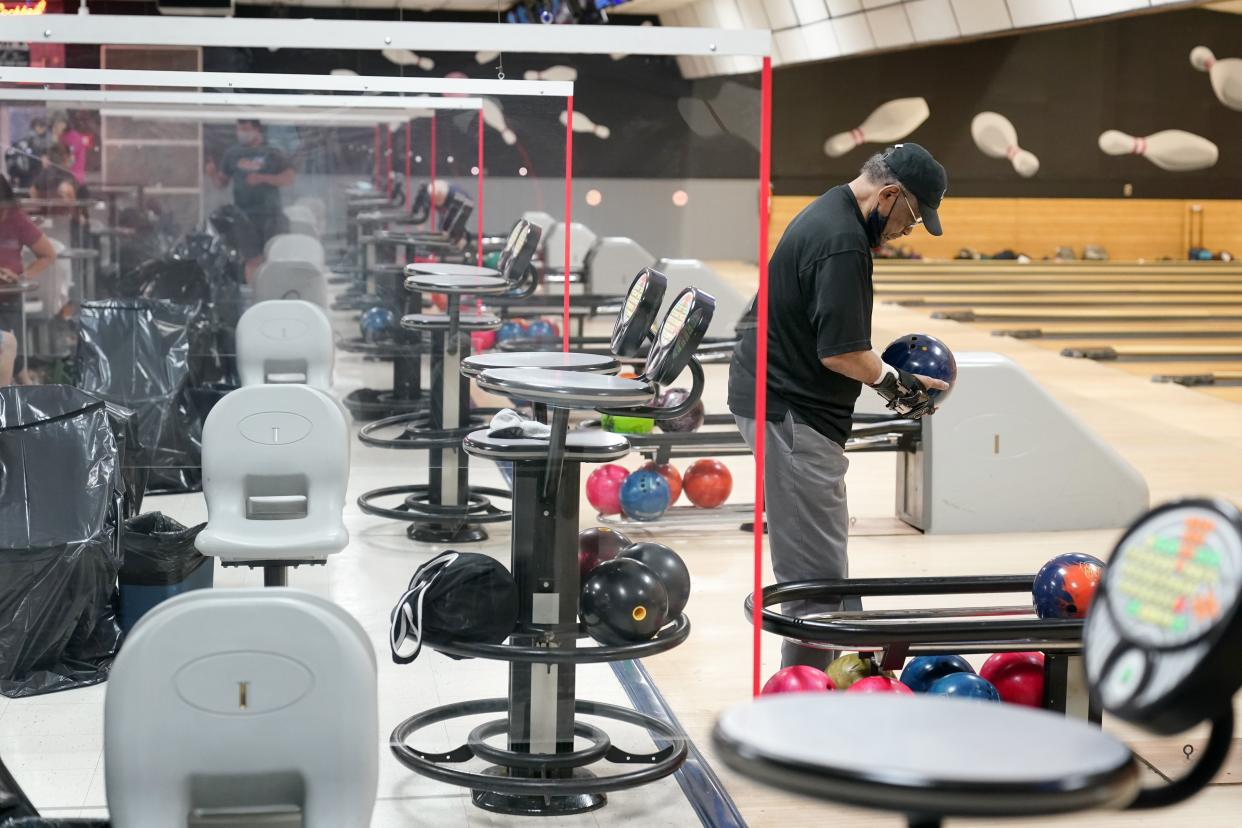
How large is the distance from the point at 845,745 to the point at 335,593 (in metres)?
2.10

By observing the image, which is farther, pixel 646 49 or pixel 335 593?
pixel 335 593

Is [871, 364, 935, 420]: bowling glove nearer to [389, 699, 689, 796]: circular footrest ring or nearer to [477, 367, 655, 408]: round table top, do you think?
[477, 367, 655, 408]: round table top

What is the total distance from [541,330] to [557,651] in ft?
7.19

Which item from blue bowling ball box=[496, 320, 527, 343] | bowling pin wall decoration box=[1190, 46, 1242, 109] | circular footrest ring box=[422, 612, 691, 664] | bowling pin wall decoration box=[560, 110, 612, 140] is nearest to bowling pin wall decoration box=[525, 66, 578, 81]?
bowling pin wall decoration box=[560, 110, 612, 140]

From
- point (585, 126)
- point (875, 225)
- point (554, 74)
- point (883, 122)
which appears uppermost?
point (883, 122)

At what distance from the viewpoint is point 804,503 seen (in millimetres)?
3164

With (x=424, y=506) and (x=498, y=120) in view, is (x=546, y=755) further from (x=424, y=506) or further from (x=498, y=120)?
(x=498, y=120)

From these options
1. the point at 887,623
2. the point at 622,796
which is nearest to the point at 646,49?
the point at 887,623

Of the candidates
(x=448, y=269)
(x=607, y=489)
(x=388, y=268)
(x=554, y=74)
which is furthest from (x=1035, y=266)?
(x=554, y=74)

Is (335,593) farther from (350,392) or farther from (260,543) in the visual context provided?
(350,392)

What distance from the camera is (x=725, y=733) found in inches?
51.1

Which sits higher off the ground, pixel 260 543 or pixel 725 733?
pixel 725 733

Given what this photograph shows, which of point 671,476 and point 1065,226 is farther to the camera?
point 1065,226

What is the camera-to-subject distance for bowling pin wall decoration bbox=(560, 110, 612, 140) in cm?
321
